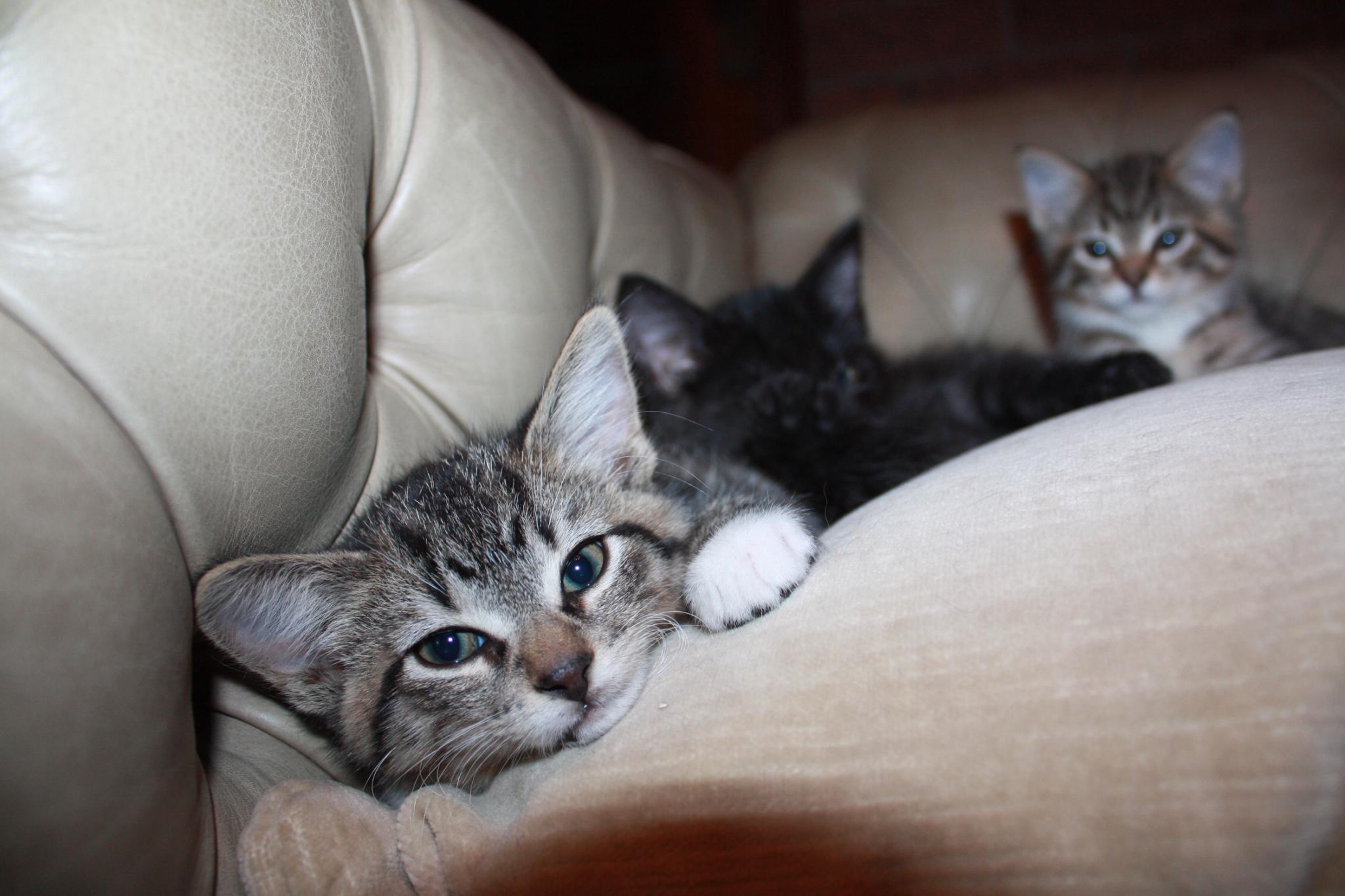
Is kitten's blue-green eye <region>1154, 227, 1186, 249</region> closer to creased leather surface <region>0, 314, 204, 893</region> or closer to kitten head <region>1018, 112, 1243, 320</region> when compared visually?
kitten head <region>1018, 112, 1243, 320</region>

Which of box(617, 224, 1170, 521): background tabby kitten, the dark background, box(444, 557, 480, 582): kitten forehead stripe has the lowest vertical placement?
box(617, 224, 1170, 521): background tabby kitten

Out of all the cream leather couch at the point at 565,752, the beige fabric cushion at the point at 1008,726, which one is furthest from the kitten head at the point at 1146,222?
the beige fabric cushion at the point at 1008,726

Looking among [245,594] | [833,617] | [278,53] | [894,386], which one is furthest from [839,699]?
[894,386]

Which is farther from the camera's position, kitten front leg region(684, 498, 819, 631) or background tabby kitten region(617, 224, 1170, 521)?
background tabby kitten region(617, 224, 1170, 521)

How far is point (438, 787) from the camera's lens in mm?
672

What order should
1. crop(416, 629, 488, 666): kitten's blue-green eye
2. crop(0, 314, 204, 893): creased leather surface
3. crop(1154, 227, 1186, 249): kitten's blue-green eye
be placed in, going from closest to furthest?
crop(0, 314, 204, 893): creased leather surface → crop(416, 629, 488, 666): kitten's blue-green eye → crop(1154, 227, 1186, 249): kitten's blue-green eye

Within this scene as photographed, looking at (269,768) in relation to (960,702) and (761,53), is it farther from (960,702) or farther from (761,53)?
(761,53)

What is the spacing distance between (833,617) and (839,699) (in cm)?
8

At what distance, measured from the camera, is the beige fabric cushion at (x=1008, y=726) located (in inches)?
16.8

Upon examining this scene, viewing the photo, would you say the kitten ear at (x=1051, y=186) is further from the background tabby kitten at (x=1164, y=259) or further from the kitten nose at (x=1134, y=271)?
the kitten nose at (x=1134, y=271)

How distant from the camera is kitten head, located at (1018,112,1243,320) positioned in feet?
5.20

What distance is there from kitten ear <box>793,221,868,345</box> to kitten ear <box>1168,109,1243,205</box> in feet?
2.83

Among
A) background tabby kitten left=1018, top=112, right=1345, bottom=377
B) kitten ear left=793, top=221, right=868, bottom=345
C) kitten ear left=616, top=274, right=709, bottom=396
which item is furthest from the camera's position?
background tabby kitten left=1018, top=112, right=1345, bottom=377

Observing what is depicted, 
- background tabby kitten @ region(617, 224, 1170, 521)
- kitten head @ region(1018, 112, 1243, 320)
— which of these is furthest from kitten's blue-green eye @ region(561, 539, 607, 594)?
kitten head @ region(1018, 112, 1243, 320)
